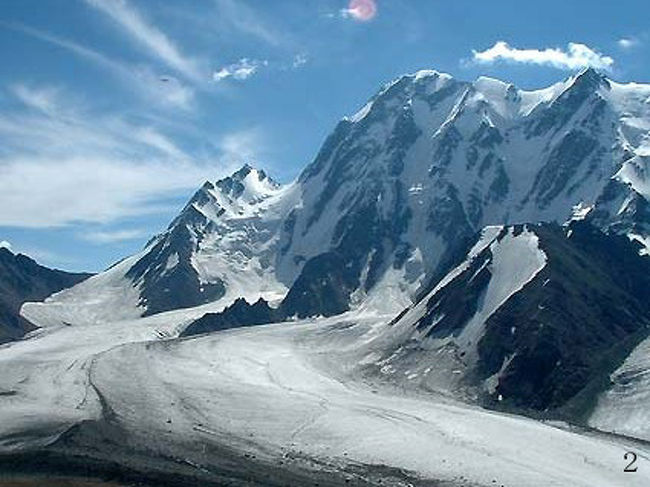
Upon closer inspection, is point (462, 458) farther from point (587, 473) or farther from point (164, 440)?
point (164, 440)

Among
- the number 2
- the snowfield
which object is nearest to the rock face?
the snowfield

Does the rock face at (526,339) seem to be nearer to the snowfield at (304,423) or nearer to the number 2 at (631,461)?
the snowfield at (304,423)

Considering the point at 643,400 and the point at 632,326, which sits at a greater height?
the point at 632,326

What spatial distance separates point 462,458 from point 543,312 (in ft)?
233

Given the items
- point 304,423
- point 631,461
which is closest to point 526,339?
point 304,423

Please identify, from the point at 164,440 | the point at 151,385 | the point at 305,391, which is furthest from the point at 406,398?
the point at 164,440

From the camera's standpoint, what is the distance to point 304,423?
125m

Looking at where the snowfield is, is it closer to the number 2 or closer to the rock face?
the number 2

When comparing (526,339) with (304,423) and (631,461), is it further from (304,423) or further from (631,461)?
(631,461)

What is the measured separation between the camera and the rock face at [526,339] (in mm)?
156125

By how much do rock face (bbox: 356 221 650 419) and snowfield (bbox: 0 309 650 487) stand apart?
11443mm

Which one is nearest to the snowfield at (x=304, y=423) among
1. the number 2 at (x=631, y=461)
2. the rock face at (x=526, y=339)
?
the number 2 at (x=631, y=461)

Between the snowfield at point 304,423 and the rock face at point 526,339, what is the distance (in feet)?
37.5

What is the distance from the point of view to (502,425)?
126 meters
